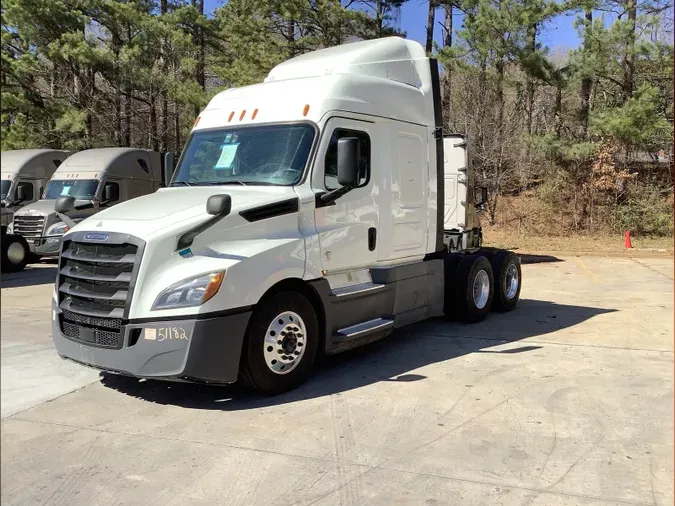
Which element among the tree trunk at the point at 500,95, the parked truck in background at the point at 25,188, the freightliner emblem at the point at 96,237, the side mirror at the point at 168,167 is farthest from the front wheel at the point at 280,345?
the tree trunk at the point at 500,95

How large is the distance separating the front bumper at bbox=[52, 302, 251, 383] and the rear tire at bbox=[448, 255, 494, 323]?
3.92m

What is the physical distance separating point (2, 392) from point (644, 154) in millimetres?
21252

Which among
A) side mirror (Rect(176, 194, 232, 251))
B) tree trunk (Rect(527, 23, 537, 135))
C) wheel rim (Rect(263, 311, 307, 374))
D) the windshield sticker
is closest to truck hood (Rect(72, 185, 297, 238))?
side mirror (Rect(176, 194, 232, 251))

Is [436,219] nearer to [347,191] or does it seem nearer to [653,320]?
[347,191]

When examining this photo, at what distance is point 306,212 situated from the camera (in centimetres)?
555

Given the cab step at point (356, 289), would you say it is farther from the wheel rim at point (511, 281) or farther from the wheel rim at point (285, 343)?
the wheel rim at point (511, 281)

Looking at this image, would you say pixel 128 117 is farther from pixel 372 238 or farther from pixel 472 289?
pixel 372 238

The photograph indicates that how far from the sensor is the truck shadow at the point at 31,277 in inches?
505

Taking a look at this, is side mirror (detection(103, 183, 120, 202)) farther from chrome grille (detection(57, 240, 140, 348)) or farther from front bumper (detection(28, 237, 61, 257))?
chrome grille (detection(57, 240, 140, 348))

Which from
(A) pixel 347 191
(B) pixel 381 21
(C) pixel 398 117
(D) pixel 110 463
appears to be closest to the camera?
(D) pixel 110 463

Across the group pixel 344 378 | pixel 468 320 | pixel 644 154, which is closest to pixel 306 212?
pixel 344 378

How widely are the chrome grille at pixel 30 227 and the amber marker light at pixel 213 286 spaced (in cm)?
1229

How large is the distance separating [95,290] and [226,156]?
1892 mm

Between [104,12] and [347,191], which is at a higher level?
[104,12]
